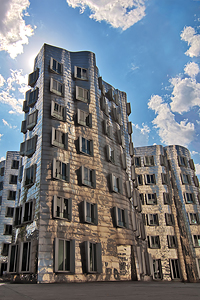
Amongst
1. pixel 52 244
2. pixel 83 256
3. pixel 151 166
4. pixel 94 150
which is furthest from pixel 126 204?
pixel 151 166

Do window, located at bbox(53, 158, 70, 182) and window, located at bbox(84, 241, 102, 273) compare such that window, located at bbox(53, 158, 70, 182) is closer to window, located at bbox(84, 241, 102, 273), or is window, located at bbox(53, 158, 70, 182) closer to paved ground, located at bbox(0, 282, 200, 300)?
window, located at bbox(84, 241, 102, 273)

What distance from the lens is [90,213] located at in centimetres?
2525

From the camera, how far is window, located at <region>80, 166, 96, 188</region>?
25812mm

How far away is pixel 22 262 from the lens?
21438 mm

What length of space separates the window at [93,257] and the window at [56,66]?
62.9 ft

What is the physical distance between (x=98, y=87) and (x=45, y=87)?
7.87 metres

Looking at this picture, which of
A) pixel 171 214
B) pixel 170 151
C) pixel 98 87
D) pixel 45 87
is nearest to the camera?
pixel 45 87

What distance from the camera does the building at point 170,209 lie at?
143 ft

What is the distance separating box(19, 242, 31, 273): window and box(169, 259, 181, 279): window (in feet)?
96.0

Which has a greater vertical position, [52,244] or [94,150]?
[94,150]

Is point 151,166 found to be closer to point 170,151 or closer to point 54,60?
point 170,151

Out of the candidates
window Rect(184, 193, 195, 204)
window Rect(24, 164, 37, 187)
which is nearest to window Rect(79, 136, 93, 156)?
window Rect(24, 164, 37, 187)

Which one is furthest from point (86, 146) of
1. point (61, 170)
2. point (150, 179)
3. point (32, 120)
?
point (150, 179)

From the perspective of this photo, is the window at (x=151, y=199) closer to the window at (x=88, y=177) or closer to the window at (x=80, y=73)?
the window at (x=88, y=177)
